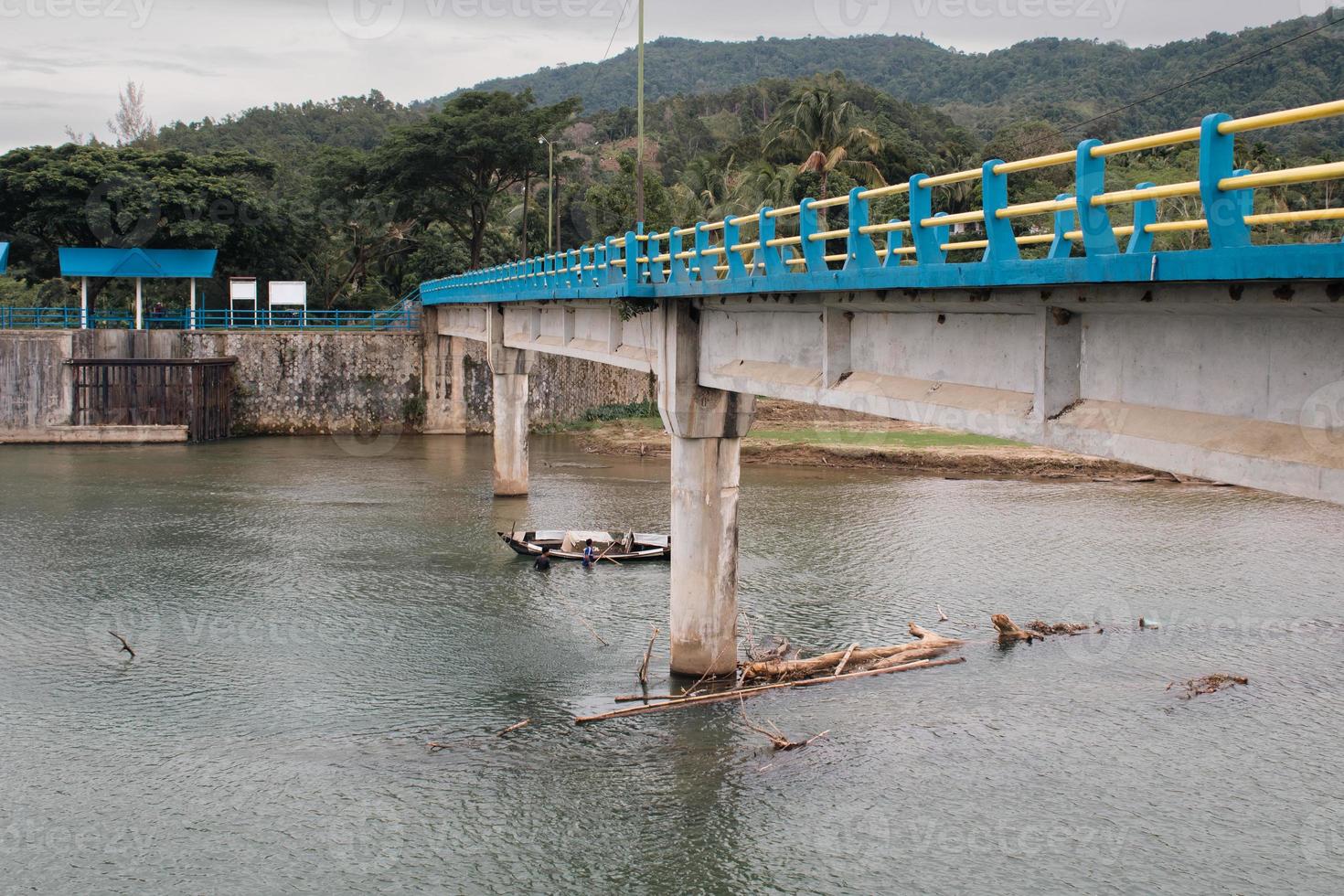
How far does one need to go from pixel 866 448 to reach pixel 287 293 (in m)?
29.3

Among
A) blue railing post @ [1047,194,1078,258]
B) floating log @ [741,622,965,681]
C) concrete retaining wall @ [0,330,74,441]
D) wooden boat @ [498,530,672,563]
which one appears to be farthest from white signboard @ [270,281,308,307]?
blue railing post @ [1047,194,1078,258]

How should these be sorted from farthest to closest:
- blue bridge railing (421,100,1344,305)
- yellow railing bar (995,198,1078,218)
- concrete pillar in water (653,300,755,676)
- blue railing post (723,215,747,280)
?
concrete pillar in water (653,300,755,676)
blue railing post (723,215,747,280)
yellow railing bar (995,198,1078,218)
blue bridge railing (421,100,1344,305)

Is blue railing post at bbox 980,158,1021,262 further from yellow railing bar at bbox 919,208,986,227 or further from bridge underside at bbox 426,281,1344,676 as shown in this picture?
bridge underside at bbox 426,281,1344,676

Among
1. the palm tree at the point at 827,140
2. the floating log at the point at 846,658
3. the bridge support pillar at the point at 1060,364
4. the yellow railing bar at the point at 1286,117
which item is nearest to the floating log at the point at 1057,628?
Result: the floating log at the point at 846,658

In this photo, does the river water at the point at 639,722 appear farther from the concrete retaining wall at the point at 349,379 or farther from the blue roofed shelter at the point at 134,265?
the blue roofed shelter at the point at 134,265

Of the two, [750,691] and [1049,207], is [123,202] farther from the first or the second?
[1049,207]

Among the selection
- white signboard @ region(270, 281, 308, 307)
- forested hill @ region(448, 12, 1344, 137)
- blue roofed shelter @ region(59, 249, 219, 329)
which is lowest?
white signboard @ region(270, 281, 308, 307)

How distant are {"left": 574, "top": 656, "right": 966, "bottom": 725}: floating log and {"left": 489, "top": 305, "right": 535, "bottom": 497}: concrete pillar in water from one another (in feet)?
70.4

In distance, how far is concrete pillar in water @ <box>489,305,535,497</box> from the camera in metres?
41.5

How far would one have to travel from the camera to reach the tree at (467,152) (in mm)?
66500

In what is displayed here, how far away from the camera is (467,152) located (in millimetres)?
66875

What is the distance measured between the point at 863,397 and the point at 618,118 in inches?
6022

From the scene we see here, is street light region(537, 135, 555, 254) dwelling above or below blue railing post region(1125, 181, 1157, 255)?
above

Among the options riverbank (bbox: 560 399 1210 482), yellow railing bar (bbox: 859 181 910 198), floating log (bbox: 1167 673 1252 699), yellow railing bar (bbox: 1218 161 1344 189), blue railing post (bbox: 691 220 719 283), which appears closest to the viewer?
yellow railing bar (bbox: 1218 161 1344 189)
